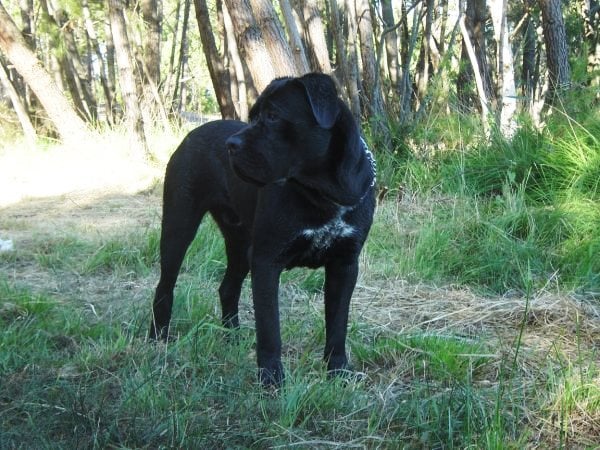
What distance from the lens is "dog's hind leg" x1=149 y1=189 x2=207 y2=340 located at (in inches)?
154

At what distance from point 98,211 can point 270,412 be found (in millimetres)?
5006

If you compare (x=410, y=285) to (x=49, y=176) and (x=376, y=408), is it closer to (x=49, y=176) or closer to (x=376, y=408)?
(x=376, y=408)

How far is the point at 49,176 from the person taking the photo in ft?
29.6

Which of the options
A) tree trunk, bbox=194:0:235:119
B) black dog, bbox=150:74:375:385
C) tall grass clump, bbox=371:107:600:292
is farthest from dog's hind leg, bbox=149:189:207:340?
tree trunk, bbox=194:0:235:119

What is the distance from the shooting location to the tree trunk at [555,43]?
841cm

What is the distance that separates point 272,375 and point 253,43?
11.7 ft

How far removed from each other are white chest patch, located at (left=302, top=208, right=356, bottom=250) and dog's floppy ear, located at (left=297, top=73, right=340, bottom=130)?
0.42 m

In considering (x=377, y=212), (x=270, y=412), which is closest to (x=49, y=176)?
(x=377, y=212)

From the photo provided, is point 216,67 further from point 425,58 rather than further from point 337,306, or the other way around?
point 337,306

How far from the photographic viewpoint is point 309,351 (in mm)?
3697

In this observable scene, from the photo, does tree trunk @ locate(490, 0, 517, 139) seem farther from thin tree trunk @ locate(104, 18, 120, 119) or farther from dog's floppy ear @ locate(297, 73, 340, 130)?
thin tree trunk @ locate(104, 18, 120, 119)

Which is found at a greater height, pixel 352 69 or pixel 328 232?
pixel 352 69

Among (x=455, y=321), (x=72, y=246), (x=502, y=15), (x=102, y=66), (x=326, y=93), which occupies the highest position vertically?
(x=102, y=66)

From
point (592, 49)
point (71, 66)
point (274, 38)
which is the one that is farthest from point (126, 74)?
point (592, 49)
